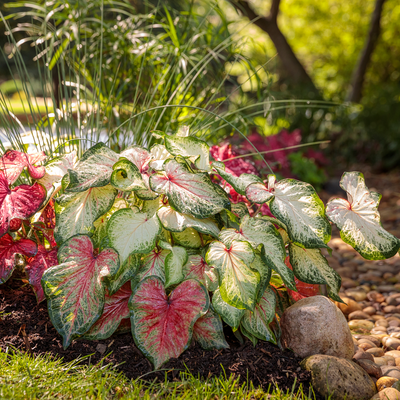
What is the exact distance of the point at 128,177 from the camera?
116cm

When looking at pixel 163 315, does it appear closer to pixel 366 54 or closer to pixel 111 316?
pixel 111 316

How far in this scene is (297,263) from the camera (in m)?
1.27

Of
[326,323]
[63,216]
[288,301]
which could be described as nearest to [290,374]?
[326,323]

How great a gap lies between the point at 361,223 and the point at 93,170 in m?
0.84

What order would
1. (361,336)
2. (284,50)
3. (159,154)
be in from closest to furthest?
(159,154) < (361,336) < (284,50)

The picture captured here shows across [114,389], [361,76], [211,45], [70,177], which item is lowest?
[361,76]

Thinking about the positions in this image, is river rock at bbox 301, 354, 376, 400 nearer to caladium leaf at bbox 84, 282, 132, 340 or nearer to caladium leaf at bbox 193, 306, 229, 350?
caladium leaf at bbox 193, 306, 229, 350

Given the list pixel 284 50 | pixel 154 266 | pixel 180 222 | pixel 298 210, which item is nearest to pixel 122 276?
pixel 154 266

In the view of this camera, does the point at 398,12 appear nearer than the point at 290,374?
No

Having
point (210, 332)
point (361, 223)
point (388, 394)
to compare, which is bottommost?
point (388, 394)

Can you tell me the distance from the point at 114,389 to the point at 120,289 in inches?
12.1

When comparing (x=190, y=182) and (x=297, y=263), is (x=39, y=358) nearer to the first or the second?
(x=190, y=182)

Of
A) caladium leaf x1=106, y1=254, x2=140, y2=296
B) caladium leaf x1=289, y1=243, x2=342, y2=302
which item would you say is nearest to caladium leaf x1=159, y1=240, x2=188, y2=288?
caladium leaf x1=106, y1=254, x2=140, y2=296

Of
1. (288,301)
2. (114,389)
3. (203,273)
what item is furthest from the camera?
(288,301)
